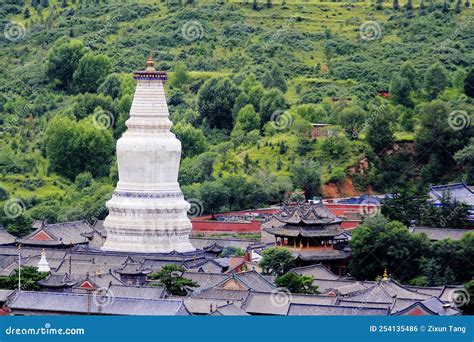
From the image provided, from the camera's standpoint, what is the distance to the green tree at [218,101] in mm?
83125

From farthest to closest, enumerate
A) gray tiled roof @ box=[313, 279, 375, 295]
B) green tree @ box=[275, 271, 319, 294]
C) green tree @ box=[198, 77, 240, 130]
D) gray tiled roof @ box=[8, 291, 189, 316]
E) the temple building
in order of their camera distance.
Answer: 1. green tree @ box=[198, 77, 240, 130]
2. the temple building
3. gray tiled roof @ box=[313, 279, 375, 295]
4. green tree @ box=[275, 271, 319, 294]
5. gray tiled roof @ box=[8, 291, 189, 316]

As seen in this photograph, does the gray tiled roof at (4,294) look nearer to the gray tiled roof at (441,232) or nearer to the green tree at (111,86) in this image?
the gray tiled roof at (441,232)

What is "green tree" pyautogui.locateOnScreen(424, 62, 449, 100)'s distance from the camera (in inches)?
3172

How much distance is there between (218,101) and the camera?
83062 millimetres

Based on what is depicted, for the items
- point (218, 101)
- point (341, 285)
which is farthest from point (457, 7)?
point (341, 285)

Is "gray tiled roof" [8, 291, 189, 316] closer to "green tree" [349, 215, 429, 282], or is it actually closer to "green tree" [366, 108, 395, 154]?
"green tree" [349, 215, 429, 282]

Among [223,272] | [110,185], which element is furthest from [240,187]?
[223,272]

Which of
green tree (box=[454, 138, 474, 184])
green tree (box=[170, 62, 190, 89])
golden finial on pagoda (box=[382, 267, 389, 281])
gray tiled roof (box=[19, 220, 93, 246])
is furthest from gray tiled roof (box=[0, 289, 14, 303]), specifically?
green tree (box=[170, 62, 190, 89])

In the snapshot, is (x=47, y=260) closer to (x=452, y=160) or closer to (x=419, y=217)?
(x=419, y=217)

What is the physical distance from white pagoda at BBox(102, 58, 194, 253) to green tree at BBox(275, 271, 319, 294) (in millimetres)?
8123

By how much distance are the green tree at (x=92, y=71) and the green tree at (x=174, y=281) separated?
38075 millimetres

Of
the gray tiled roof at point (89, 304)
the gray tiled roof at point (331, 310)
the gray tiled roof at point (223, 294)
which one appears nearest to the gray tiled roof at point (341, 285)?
the gray tiled roof at point (223, 294)

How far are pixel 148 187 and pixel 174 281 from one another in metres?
8.24

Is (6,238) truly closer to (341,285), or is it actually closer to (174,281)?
(174,281)
